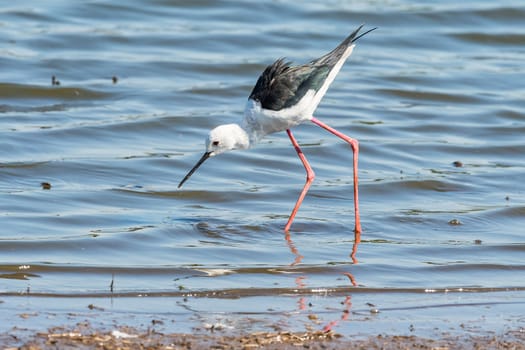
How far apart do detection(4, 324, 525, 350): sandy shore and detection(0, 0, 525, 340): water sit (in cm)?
46

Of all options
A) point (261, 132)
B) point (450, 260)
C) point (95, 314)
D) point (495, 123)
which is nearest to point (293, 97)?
point (261, 132)

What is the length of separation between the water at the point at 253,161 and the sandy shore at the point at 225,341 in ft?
1.52

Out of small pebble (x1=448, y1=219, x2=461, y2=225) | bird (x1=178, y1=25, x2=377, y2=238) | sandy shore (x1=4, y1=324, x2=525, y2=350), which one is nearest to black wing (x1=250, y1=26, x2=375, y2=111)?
bird (x1=178, y1=25, x2=377, y2=238)

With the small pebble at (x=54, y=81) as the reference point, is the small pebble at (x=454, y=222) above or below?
below

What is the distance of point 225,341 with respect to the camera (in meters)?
5.88

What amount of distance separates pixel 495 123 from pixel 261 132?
5.41 meters

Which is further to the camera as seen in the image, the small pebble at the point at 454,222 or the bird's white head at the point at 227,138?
the bird's white head at the point at 227,138

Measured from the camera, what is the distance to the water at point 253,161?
7.80m

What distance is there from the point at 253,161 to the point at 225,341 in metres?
6.51

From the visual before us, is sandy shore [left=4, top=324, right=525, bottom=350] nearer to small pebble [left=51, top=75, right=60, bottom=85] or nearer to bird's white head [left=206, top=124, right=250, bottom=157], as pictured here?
bird's white head [left=206, top=124, right=250, bottom=157]

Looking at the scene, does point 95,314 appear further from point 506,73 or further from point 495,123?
point 506,73

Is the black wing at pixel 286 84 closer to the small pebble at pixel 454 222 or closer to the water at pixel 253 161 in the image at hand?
the water at pixel 253 161

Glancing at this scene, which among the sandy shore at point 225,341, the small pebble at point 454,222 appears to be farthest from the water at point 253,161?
the sandy shore at point 225,341

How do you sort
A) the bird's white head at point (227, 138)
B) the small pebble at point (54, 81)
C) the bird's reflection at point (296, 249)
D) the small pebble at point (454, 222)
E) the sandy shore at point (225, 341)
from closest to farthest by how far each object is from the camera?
the sandy shore at point (225, 341) < the bird's reflection at point (296, 249) < the small pebble at point (454, 222) < the bird's white head at point (227, 138) < the small pebble at point (54, 81)
